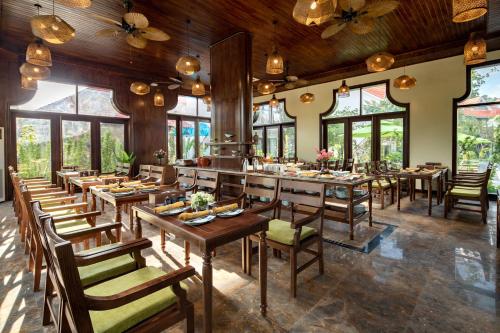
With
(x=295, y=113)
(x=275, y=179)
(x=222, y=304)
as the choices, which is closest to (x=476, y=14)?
(x=275, y=179)

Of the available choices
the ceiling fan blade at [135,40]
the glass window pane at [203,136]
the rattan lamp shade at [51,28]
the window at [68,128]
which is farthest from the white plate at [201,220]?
the glass window pane at [203,136]

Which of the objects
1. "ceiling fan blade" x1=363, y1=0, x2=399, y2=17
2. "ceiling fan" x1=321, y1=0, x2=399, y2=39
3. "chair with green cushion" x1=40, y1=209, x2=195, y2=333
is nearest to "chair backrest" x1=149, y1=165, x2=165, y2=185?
"chair with green cushion" x1=40, y1=209, x2=195, y2=333

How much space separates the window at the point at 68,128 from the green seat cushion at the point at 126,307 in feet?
23.4

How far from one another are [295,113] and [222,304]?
323 inches

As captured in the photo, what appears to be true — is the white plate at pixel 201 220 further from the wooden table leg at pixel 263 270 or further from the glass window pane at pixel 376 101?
the glass window pane at pixel 376 101

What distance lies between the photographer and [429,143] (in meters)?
6.45

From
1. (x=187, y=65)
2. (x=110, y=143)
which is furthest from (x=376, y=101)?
(x=110, y=143)

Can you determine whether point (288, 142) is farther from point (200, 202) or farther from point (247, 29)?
point (200, 202)

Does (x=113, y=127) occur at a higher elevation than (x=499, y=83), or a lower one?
lower

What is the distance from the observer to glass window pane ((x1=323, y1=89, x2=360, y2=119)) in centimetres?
779

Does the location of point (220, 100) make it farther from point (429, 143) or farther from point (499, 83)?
point (499, 83)

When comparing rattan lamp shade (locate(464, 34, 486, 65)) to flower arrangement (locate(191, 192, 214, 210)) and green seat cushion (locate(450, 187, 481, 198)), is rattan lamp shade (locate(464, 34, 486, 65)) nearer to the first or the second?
green seat cushion (locate(450, 187, 481, 198))

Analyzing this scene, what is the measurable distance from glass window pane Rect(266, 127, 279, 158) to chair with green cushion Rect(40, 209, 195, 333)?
8.94 m

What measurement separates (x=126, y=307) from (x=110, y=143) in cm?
769
